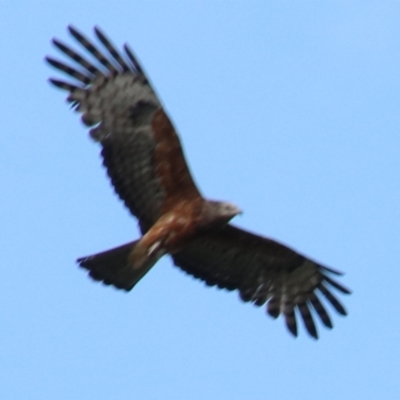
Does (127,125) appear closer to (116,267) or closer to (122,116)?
(122,116)

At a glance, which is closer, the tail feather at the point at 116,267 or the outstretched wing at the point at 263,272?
the tail feather at the point at 116,267

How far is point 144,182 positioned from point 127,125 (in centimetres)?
60

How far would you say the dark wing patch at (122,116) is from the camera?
46.0 ft

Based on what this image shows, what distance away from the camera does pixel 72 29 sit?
1440cm

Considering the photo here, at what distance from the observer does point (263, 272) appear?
48.9 ft

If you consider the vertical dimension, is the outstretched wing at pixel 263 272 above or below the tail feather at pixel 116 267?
above

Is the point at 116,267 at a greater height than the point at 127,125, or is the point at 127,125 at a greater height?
the point at 127,125

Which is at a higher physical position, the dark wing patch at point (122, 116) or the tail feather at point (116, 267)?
the dark wing patch at point (122, 116)

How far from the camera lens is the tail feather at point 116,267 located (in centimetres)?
1391

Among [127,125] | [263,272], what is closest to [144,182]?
[127,125]

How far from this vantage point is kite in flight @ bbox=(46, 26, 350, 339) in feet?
45.4

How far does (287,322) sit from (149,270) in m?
→ 1.77

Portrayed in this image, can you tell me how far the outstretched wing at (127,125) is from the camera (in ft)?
45.8

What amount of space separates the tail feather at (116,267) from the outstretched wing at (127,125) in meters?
0.36
